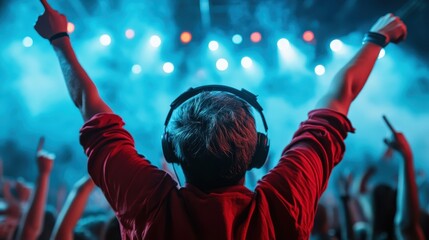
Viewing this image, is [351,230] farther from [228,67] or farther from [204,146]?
[228,67]

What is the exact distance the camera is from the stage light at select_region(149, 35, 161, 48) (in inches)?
262

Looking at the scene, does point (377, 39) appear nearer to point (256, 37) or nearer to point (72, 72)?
point (72, 72)

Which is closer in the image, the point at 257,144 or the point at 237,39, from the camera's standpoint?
the point at 257,144

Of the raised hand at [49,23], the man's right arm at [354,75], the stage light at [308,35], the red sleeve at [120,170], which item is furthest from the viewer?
the stage light at [308,35]

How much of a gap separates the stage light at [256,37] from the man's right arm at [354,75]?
5.05 metres

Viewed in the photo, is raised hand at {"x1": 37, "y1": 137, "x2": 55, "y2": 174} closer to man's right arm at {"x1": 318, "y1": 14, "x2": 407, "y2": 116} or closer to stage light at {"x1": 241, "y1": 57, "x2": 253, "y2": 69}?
man's right arm at {"x1": 318, "y1": 14, "x2": 407, "y2": 116}

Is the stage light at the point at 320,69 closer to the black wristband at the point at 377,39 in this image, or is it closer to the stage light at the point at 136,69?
the stage light at the point at 136,69

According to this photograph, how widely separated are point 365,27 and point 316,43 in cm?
73

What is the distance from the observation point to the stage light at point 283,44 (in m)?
6.59

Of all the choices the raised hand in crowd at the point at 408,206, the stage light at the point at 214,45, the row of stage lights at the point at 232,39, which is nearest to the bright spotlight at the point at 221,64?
→ the row of stage lights at the point at 232,39

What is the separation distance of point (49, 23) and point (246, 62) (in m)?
5.61

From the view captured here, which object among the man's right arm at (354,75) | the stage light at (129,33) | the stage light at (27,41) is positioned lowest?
the man's right arm at (354,75)

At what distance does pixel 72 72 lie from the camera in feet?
4.00

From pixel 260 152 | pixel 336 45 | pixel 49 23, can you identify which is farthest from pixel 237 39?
pixel 260 152
